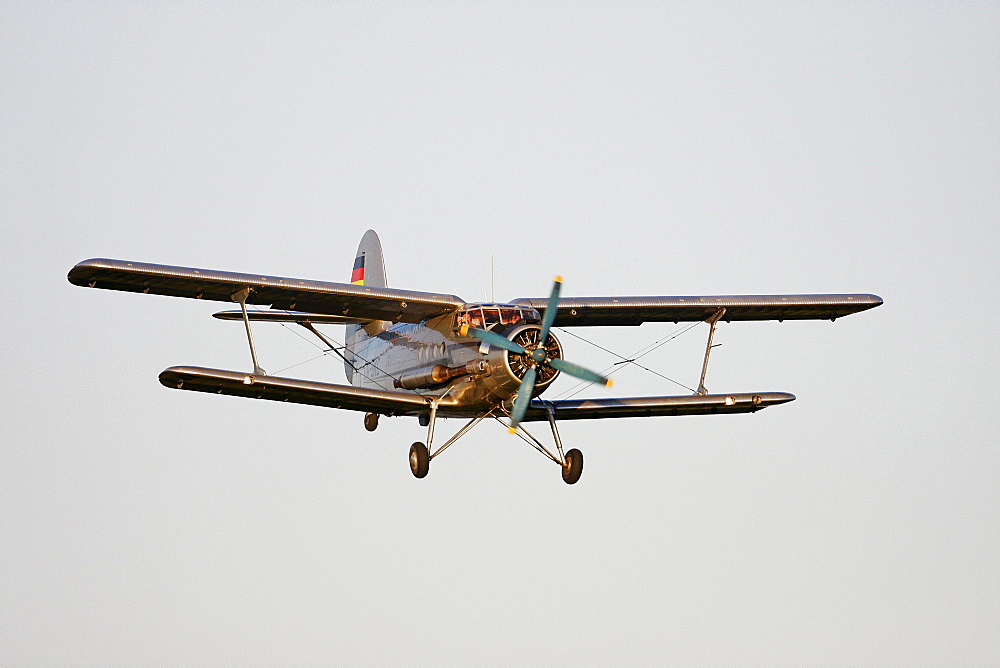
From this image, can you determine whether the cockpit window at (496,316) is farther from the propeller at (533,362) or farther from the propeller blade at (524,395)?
the propeller blade at (524,395)

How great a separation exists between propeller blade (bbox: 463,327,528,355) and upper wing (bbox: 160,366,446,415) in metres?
2.22

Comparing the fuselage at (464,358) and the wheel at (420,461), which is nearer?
the fuselage at (464,358)

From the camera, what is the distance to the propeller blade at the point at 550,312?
3086cm

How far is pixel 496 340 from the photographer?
31000mm

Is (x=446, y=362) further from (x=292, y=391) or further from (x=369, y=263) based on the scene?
(x=369, y=263)

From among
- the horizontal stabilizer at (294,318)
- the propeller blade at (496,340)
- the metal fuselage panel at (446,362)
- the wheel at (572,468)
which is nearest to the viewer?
the propeller blade at (496,340)

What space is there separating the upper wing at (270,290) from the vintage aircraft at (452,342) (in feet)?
0.07

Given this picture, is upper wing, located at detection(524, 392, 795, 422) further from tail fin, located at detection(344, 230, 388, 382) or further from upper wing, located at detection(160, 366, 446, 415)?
tail fin, located at detection(344, 230, 388, 382)

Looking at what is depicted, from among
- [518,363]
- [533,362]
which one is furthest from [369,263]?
[533,362]

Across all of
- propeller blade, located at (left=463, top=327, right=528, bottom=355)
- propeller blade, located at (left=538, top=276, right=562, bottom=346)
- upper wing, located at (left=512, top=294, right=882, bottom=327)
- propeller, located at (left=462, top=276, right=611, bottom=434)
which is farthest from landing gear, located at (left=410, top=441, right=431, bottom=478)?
upper wing, located at (left=512, top=294, right=882, bottom=327)

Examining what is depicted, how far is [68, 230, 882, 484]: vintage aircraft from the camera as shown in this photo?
30.7 m

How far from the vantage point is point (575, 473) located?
108 ft

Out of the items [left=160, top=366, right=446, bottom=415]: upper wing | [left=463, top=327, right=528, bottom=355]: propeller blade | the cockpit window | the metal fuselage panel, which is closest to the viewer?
[left=160, top=366, right=446, bottom=415]: upper wing

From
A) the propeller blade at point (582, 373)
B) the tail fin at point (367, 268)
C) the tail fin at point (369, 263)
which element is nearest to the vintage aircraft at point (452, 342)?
the propeller blade at point (582, 373)
